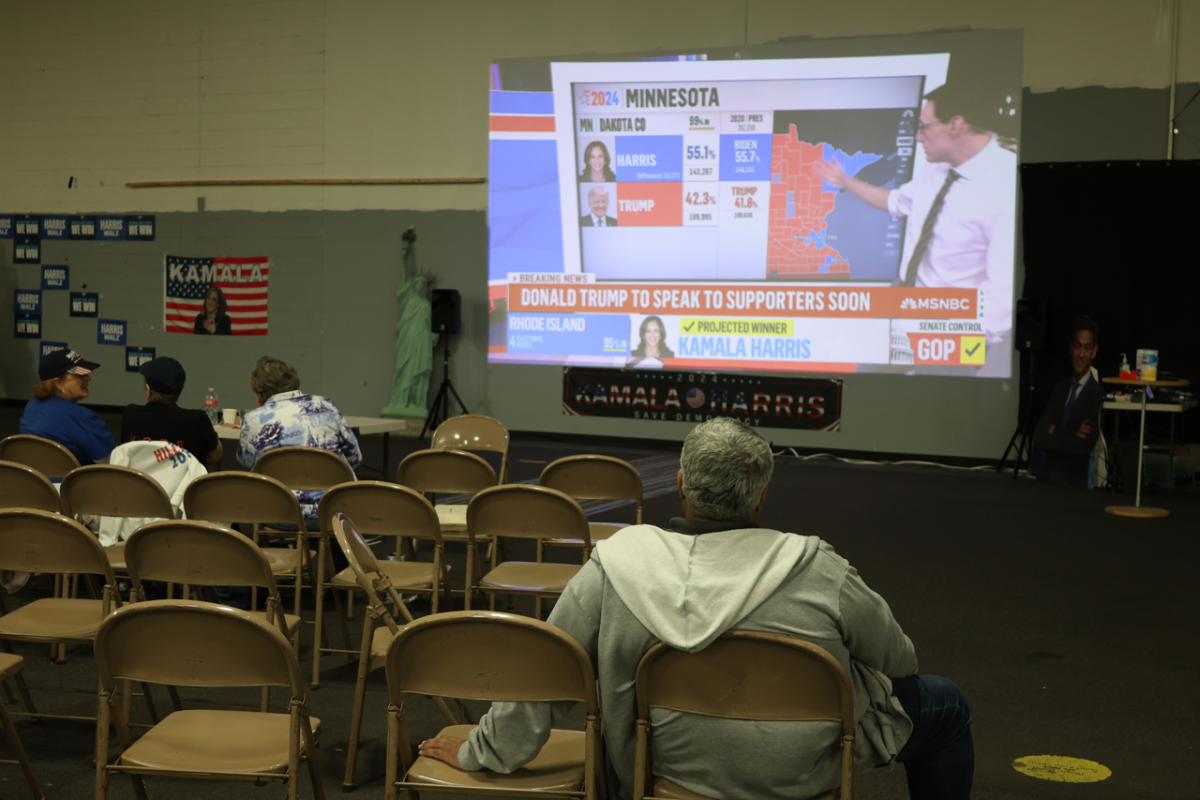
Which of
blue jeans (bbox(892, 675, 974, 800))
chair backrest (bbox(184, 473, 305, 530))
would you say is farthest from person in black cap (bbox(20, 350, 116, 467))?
blue jeans (bbox(892, 675, 974, 800))

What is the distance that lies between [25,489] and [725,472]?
2.88 m

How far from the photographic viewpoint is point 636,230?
9016mm

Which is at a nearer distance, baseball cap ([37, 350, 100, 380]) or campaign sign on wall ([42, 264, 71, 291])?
baseball cap ([37, 350, 100, 380])

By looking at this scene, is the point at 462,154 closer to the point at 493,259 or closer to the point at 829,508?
the point at 493,259

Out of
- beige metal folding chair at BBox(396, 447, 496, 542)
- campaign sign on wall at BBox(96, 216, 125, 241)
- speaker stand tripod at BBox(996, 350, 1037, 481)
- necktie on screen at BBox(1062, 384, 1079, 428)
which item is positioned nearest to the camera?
beige metal folding chair at BBox(396, 447, 496, 542)

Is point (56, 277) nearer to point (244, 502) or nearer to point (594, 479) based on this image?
point (244, 502)

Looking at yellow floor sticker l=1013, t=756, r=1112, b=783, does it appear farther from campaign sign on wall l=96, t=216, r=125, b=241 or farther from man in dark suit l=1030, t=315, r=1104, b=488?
campaign sign on wall l=96, t=216, r=125, b=241

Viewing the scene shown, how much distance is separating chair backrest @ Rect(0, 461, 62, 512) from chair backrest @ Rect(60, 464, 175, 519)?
0.09 metres

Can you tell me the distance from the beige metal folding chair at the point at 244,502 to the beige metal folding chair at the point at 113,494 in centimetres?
10

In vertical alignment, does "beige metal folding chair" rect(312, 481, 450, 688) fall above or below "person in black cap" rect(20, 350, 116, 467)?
below

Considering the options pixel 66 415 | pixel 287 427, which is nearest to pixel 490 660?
pixel 287 427

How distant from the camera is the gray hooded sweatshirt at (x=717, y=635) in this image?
1.88 metres

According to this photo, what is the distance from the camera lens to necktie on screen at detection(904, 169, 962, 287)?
8211 millimetres

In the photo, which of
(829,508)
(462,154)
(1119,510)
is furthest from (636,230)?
(1119,510)
